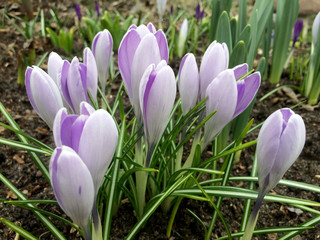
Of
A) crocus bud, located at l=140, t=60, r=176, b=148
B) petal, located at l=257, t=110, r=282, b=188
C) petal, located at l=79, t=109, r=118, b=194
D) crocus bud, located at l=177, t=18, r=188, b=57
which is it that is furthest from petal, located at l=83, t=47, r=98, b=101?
crocus bud, located at l=177, t=18, r=188, b=57

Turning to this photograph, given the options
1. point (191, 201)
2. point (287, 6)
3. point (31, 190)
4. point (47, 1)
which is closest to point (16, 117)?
point (31, 190)

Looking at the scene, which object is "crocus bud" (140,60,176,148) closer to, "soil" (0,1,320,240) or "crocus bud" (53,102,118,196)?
"crocus bud" (53,102,118,196)

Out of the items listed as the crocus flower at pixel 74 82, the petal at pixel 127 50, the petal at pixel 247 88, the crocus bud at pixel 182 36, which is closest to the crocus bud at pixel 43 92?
the crocus flower at pixel 74 82

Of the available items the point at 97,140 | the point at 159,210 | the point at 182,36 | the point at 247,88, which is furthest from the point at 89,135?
the point at 182,36

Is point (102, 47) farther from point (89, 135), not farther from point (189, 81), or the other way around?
point (89, 135)

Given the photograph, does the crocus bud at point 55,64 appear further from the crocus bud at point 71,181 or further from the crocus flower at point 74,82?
the crocus bud at point 71,181

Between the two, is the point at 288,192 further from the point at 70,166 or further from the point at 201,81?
the point at 70,166

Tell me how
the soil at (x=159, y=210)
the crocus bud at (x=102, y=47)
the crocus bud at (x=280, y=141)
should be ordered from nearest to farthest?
the crocus bud at (x=280, y=141) < the crocus bud at (x=102, y=47) < the soil at (x=159, y=210)
